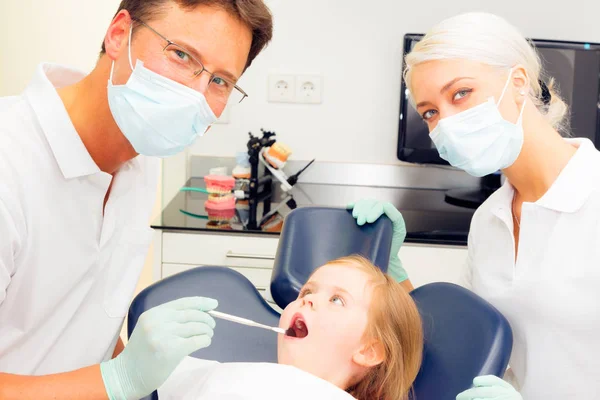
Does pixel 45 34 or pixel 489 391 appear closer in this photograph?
pixel 489 391

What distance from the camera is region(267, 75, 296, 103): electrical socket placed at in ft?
8.59

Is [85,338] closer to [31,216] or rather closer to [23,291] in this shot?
[23,291]

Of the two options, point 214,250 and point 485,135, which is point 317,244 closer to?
point 485,135

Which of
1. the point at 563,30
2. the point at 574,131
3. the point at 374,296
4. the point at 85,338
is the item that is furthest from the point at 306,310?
the point at 563,30

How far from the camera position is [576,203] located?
134cm

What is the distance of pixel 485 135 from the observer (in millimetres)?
1410

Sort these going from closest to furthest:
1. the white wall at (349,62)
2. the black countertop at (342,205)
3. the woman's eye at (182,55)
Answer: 1. the woman's eye at (182,55)
2. the black countertop at (342,205)
3. the white wall at (349,62)

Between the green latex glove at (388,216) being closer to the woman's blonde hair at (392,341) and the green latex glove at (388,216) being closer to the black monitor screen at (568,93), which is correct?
the woman's blonde hair at (392,341)

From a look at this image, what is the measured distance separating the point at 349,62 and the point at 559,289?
151 cm

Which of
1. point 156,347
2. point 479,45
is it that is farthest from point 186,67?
point 479,45

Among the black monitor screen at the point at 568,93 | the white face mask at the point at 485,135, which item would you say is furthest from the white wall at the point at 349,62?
the white face mask at the point at 485,135

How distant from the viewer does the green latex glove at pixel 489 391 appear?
114 centimetres

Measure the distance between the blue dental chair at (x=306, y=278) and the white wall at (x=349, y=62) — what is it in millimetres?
1123

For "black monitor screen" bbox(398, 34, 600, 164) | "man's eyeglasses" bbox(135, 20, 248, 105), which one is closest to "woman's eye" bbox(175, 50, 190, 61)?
"man's eyeglasses" bbox(135, 20, 248, 105)
